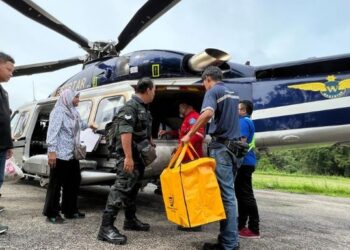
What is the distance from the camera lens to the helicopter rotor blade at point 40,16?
7.04m

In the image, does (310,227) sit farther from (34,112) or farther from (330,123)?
(34,112)

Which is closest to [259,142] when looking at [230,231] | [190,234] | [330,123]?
[330,123]

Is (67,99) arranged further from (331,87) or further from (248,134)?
(331,87)

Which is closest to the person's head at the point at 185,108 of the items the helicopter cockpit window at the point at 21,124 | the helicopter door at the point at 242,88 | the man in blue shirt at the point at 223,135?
the man in blue shirt at the point at 223,135

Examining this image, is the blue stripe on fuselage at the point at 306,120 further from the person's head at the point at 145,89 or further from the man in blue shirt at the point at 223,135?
the person's head at the point at 145,89

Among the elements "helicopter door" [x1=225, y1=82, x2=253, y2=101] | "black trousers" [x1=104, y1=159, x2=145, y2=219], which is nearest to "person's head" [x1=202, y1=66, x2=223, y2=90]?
"black trousers" [x1=104, y1=159, x2=145, y2=219]

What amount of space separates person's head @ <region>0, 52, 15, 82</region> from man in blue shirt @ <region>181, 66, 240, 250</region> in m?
2.02

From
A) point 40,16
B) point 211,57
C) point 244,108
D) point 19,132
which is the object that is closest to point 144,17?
point 211,57

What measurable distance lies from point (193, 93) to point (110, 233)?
2.36 metres

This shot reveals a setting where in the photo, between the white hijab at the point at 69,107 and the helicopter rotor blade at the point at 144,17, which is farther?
the helicopter rotor blade at the point at 144,17

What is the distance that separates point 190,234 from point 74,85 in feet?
16.8

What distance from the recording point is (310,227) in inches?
216

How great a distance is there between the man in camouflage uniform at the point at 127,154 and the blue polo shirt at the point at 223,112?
2.65ft

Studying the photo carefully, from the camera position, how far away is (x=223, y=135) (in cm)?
399
